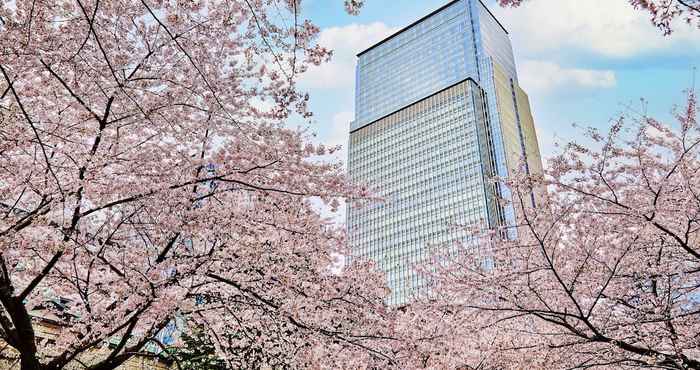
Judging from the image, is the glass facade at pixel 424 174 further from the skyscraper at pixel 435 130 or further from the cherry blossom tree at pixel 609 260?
the cherry blossom tree at pixel 609 260

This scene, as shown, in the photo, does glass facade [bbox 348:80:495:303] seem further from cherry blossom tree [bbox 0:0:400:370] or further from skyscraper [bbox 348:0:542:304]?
cherry blossom tree [bbox 0:0:400:370]

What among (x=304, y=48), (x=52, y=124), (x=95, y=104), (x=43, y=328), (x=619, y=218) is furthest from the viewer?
(x=43, y=328)

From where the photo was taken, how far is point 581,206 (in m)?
6.22

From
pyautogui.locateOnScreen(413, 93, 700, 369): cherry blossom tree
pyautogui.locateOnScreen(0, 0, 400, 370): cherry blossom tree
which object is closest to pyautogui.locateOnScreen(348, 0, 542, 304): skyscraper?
pyautogui.locateOnScreen(413, 93, 700, 369): cherry blossom tree

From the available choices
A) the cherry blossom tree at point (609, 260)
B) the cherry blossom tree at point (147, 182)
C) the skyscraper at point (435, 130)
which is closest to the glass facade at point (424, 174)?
the skyscraper at point (435, 130)

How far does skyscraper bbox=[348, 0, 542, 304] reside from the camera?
7062 centimetres

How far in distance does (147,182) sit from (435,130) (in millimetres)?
77418

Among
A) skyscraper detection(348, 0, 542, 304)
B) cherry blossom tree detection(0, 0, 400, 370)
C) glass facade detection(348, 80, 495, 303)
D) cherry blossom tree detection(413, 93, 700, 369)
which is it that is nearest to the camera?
cherry blossom tree detection(0, 0, 400, 370)

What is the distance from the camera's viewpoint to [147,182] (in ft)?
14.8

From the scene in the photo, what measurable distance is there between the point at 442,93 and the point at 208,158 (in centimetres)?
8226

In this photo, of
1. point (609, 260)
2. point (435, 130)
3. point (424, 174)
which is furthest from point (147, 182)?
point (435, 130)

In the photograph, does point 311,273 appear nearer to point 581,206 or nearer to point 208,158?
point 208,158

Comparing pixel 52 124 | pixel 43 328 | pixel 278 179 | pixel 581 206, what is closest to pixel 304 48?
pixel 278 179

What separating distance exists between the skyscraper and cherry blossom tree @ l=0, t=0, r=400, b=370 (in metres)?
54.1
